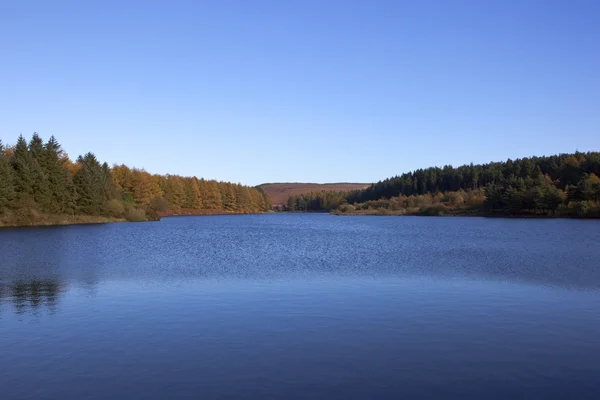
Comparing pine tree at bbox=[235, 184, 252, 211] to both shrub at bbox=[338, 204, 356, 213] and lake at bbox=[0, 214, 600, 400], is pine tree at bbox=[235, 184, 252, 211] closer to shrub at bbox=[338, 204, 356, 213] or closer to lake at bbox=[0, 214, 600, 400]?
shrub at bbox=[338, 204, 356, 213]

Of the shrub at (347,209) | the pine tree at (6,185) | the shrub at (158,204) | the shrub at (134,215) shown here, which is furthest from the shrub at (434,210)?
the pine tree at (6,185)

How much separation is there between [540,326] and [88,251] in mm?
29977

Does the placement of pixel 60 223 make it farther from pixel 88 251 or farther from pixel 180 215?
pixel 180 215

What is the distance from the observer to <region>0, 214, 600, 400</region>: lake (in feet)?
29.8

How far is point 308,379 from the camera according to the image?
9320mm

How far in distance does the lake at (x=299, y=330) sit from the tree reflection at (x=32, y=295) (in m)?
0.08

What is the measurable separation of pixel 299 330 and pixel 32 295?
1119 cm

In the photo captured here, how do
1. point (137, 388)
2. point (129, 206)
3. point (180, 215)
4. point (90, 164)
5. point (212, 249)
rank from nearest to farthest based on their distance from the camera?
point (137, 388), point (212, 249), point (90, 164), point (129, 206), point (180, 215)

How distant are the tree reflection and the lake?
0.26ft

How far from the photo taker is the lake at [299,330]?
9.09 meters

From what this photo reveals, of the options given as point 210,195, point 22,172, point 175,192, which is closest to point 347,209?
point 210,195

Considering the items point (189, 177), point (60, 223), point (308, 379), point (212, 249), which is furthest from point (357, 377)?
point (189, 177)

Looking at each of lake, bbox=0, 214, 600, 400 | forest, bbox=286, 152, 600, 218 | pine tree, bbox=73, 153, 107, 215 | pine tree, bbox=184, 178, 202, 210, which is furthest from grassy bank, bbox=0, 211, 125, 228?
forest, bbox=286, 152, 600, 218

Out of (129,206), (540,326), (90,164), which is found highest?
(90,164)
